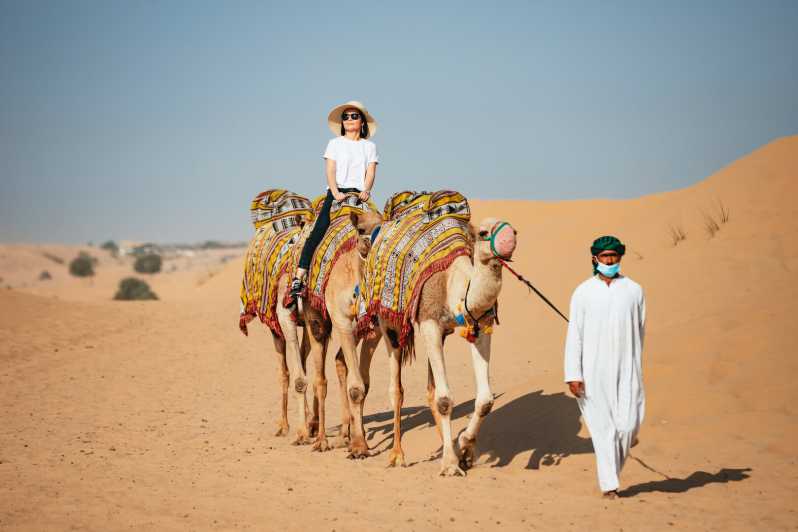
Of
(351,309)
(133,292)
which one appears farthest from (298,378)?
(133,292)

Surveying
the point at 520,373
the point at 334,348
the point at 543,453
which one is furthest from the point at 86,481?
the point at 334,348

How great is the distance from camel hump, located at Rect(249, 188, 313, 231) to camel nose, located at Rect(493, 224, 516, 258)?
4.37m

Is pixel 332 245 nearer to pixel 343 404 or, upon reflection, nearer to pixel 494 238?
pixel 343 404

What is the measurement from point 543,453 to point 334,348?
1125 cm

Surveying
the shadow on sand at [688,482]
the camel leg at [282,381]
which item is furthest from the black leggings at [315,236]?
the shadow on sand at [688,482]

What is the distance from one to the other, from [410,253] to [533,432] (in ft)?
8.44

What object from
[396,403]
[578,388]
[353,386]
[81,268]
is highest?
[81,268]

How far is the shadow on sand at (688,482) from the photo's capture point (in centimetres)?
655

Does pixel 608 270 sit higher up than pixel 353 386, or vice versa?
pixel 608 270

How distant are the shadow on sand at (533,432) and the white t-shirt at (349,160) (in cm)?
326

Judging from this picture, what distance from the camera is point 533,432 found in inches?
337

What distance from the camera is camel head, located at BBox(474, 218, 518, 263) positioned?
6516mm

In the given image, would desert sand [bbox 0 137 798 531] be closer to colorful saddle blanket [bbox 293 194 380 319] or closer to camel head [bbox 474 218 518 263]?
colorful saddle blanket [bbox 293 194 380 319]

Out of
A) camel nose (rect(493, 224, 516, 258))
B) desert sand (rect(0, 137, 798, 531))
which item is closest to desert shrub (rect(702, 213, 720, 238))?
desert sand (rect(0, 137, 798, 531))
